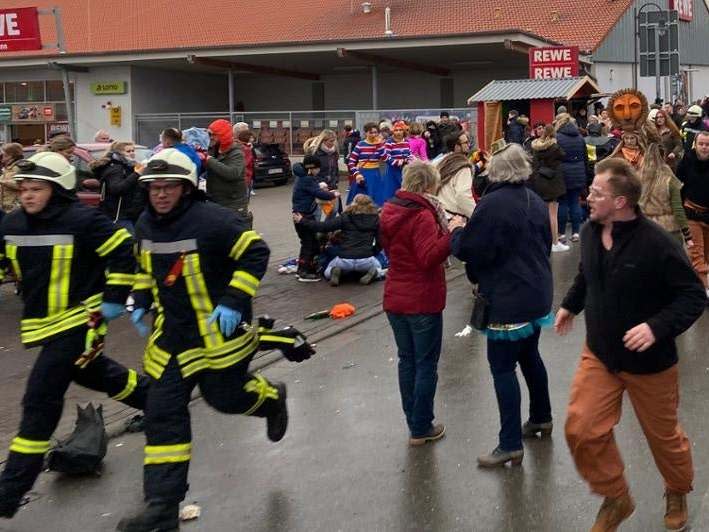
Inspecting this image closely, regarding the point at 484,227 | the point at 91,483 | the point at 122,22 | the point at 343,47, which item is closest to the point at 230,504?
the point at 91,483

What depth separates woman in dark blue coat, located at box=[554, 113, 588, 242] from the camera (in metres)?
13.8

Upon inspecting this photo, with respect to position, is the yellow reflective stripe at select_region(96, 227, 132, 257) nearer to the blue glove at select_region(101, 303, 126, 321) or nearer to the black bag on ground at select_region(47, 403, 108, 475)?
the blue glove at select_region(101, 303, 126, 321)

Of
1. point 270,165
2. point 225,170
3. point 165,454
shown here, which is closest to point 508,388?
point 165,454

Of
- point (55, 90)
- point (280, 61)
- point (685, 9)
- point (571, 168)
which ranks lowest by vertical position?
point (571, 168)

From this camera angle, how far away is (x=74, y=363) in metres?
5.10

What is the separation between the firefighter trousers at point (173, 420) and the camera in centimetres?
470

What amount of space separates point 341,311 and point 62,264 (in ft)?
17.0

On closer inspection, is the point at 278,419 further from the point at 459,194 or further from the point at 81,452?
the point at 459,194

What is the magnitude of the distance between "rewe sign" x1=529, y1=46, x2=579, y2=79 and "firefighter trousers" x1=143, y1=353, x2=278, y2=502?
18.7m

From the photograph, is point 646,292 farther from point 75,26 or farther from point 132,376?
point 75,26

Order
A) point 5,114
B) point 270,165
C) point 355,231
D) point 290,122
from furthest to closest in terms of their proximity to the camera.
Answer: point 5,114 → point 290,122 → point 270,165 → point 355,231

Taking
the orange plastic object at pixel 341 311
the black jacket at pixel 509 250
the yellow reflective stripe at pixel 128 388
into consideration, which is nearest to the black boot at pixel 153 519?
the yellow reflective stripe at pixel 128 388

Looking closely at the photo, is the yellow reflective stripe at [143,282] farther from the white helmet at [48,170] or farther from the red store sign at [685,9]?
the red store sign at [685,9]

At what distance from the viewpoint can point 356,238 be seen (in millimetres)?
11617
